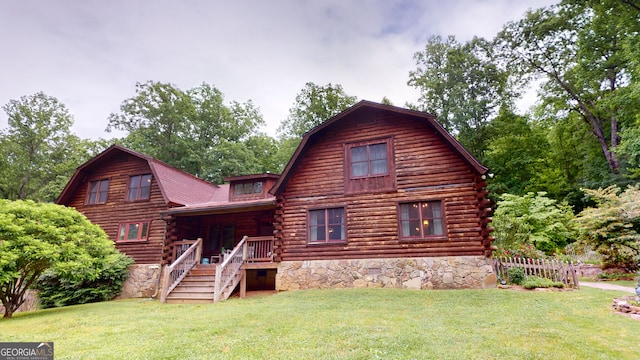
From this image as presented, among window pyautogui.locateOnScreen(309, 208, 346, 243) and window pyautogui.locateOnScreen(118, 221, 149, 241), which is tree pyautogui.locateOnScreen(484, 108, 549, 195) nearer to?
window pyautogui.locateOnScreen(309, 208, 346, 243)

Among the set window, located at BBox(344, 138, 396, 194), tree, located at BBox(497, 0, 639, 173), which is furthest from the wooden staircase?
tree, located at BBox(497, 0, 639, 173)

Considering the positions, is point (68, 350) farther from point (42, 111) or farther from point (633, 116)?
point (42, 111)

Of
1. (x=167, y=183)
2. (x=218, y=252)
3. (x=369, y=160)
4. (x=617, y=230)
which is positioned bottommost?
(x=218, y=252)

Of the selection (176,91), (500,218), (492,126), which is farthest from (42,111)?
(492,126)

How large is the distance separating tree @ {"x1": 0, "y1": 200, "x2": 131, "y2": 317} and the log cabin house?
2780 mm

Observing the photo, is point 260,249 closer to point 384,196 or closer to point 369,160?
point 384,196

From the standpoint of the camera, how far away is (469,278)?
420 inches

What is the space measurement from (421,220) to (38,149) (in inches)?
1447

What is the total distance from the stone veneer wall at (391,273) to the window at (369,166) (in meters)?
2.88

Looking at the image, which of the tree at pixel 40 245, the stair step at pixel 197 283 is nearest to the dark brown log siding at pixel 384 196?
the stair step at pixel 197 283

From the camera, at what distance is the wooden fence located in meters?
10.4

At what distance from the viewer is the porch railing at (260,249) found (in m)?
13.4

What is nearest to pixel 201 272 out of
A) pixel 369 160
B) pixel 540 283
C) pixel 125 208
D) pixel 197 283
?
pixel 197 283

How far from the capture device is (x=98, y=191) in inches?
714
